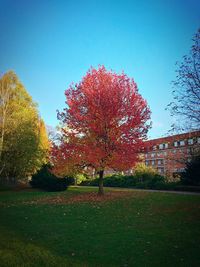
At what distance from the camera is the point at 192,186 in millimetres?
27047

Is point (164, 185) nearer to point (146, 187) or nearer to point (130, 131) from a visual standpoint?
point (146, 187)

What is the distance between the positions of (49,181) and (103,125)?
13983mm

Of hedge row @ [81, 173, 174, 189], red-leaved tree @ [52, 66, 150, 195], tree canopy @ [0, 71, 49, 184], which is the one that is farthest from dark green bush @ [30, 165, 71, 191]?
hedge row @ [81, 173, 174, 189]

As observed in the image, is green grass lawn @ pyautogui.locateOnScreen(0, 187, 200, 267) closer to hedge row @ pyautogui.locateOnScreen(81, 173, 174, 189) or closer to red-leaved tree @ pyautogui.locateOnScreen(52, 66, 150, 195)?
red-leaved tree @ pyautogui.locateOnScreen(52, 66, 150, 195)

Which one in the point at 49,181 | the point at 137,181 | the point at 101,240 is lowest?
the point at 101,240

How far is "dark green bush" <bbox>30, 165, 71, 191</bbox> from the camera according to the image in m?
29.1

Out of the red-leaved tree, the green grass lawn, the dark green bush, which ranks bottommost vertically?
the green grass lawn

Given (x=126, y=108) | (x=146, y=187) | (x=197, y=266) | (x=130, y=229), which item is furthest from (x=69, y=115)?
(x=146, y=187)

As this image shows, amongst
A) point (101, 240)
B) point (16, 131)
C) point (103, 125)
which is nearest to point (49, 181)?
point (16, 131)

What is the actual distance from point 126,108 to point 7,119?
17116 millimetres

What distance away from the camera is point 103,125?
19531 mm

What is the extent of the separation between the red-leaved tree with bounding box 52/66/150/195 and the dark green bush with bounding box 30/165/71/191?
913cm

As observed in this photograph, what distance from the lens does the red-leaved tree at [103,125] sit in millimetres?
18969

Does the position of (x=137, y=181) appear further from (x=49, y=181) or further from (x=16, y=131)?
(x=16, y=131)
